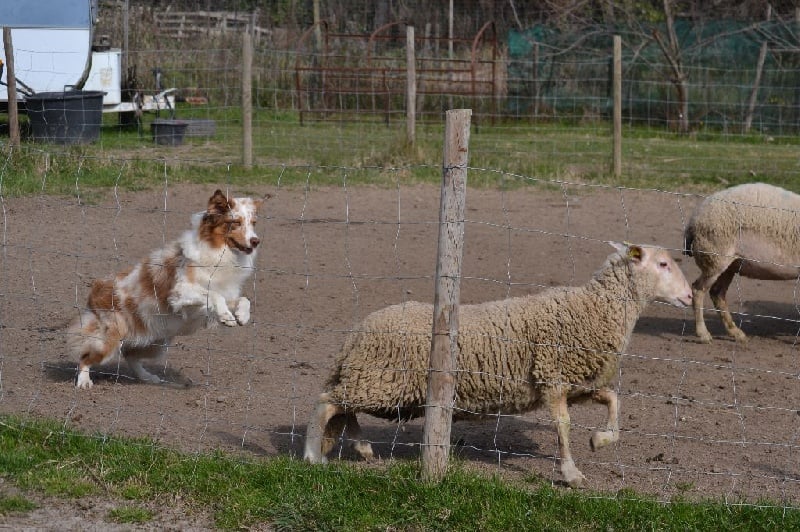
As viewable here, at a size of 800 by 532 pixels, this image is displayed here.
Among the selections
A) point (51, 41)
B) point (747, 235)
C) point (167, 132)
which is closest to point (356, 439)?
point (747, 235)

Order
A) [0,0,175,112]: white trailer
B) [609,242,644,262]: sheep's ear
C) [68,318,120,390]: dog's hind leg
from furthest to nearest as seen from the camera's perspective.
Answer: [0,0,175,112]: white trailer < [68,318,120,390]: dog's hind leg < [609,242,644,262]: sheep's ear

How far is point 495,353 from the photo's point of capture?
5.67 metres

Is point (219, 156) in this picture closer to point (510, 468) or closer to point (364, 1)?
point (510, 468)

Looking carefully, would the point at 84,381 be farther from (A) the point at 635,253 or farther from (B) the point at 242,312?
(A) the point at 635,253

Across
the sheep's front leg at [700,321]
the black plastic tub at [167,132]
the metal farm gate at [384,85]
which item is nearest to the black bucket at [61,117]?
the black plastic tub at [167,132]

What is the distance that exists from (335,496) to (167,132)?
11.4 metres

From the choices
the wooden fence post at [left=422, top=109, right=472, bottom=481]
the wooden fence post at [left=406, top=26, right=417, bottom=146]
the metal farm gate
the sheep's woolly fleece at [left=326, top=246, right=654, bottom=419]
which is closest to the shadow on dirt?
the sheep's woolly fleece at [left=326, top=246, right=654, bottom=419]

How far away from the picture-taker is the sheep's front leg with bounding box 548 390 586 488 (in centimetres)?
540

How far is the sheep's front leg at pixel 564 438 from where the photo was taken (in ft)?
17.7

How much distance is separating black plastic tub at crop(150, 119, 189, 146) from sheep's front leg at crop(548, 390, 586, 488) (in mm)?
10939

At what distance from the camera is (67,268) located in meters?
9.23

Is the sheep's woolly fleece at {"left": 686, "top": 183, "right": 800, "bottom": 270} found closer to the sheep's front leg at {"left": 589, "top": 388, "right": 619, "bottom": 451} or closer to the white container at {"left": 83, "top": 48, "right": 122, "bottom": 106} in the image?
the sheep's front leg at {"left": 589, "top": 388, "right": 619, "bottom": 451}

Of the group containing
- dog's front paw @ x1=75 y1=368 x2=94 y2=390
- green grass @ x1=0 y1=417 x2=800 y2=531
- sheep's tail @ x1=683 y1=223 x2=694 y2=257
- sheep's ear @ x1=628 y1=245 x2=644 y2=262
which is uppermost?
sheep's ear @ x1=628 y1=245 x2=644 y2=262

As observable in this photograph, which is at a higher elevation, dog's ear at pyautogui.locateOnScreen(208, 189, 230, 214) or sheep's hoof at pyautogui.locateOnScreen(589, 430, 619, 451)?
dog's ear at pyautogui.locateOnScreen(208, 189, 230, 214)
